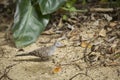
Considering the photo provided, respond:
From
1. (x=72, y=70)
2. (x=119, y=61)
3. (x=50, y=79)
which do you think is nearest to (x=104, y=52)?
(x=119, y=61)

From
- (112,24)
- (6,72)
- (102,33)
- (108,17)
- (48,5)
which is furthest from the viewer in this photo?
(108,17)

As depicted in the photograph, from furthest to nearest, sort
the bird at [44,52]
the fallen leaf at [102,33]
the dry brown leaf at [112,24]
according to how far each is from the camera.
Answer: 1. the dry brown leaf at [112,24]
2. the fallen leaf at [102,33]
3. the bird at [44,52]

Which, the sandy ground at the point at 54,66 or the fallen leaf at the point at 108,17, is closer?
the sandy ground at the point at 54,66

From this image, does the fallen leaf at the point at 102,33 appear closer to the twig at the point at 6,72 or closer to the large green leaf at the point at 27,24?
the large green leaf at the point at 27,24

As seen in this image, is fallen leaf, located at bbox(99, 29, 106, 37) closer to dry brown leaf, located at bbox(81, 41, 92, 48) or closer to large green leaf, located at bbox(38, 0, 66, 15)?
dry brown leaf, located at bbox(81, 41, 92, 48)

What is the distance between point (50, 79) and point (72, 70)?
0.25m

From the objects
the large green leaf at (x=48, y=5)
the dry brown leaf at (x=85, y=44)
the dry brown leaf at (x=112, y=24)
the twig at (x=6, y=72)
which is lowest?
the twig at (x=6, y=72)

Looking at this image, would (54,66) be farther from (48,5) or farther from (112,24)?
(112,24)

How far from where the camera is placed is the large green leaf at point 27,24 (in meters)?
3.45

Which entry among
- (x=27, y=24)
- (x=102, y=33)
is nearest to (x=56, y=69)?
(x=27, y=24)

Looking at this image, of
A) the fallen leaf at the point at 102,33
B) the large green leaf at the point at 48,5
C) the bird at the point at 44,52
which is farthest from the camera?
the fallen leaf at the point at 102,33

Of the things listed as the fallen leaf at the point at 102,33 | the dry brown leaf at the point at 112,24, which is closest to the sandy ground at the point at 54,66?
the fallen leaf at the point at 102,33

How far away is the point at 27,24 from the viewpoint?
3.52m

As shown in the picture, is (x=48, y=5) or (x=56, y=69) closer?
(x=56, y=69)
